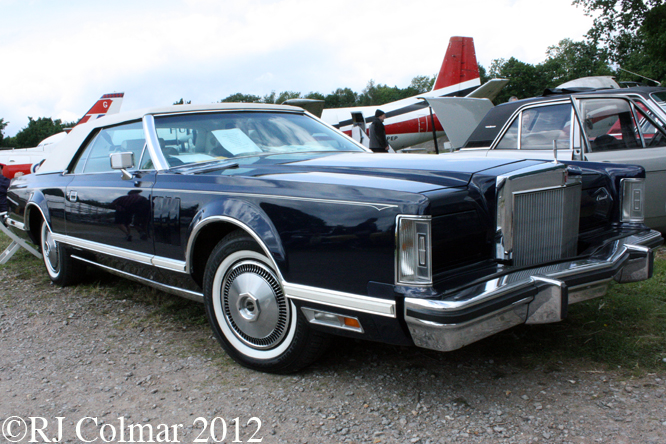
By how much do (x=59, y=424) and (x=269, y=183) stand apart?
149cm

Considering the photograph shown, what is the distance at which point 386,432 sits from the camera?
2.16m

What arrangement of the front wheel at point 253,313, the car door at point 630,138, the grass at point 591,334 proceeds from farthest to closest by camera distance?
the car door at point 630,138 < the grass at point 591,334 < the front wheel at point 253,313

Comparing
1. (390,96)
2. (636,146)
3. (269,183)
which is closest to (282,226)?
(269,183)

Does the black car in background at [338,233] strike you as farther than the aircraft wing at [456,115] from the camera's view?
No

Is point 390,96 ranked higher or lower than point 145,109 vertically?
higher

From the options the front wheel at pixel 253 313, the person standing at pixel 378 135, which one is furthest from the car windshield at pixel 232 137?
the person standing at pixel 378 135

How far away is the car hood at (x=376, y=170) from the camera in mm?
2314

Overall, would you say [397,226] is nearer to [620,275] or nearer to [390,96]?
[620,275]

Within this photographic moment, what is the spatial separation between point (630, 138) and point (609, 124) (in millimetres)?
235

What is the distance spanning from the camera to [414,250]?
205cm

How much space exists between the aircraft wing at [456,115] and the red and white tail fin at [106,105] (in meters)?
18.2

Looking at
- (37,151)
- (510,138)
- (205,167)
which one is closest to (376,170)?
(205,167)

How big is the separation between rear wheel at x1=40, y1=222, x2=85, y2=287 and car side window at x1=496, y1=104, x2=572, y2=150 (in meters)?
4.31

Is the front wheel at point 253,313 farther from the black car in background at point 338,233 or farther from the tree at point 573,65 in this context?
the tree at point 573,65
